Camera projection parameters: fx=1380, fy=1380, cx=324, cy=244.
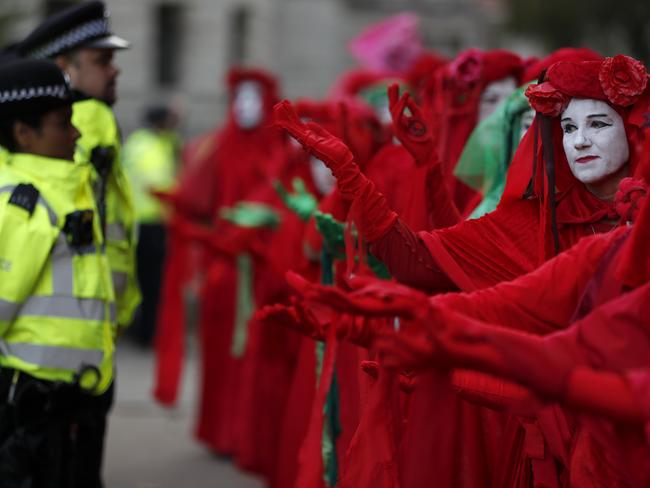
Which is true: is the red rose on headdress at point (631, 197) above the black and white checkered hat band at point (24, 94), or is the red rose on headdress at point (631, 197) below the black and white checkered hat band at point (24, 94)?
below

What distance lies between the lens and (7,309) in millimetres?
4535

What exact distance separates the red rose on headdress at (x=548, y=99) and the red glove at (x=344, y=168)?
518 millimetres

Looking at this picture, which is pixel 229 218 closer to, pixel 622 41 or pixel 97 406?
pixel 97 406

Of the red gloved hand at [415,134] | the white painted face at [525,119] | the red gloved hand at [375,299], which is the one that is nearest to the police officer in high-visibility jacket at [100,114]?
the red gloved hand at [415,134]

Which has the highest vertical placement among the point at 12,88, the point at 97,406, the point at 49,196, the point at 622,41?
the point at 622,41

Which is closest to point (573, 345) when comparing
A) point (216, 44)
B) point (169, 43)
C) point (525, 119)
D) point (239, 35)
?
point (525, 119)

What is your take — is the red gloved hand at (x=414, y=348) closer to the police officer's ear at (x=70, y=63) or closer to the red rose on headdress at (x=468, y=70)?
the red rose on headdress at (x=468, y=70)

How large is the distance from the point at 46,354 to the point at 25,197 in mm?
529

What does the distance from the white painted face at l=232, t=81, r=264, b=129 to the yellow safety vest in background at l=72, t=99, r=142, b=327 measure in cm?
358

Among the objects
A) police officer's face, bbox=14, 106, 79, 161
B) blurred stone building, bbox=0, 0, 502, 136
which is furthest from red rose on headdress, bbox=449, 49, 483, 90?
blurred stone building, bbox=0, 0, 502, 136

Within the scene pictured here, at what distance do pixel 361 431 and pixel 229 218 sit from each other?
4.52 metres

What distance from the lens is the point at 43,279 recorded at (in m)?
4.65

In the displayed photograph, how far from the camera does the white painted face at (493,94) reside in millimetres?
5543

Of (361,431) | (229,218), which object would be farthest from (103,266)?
(229,218)
